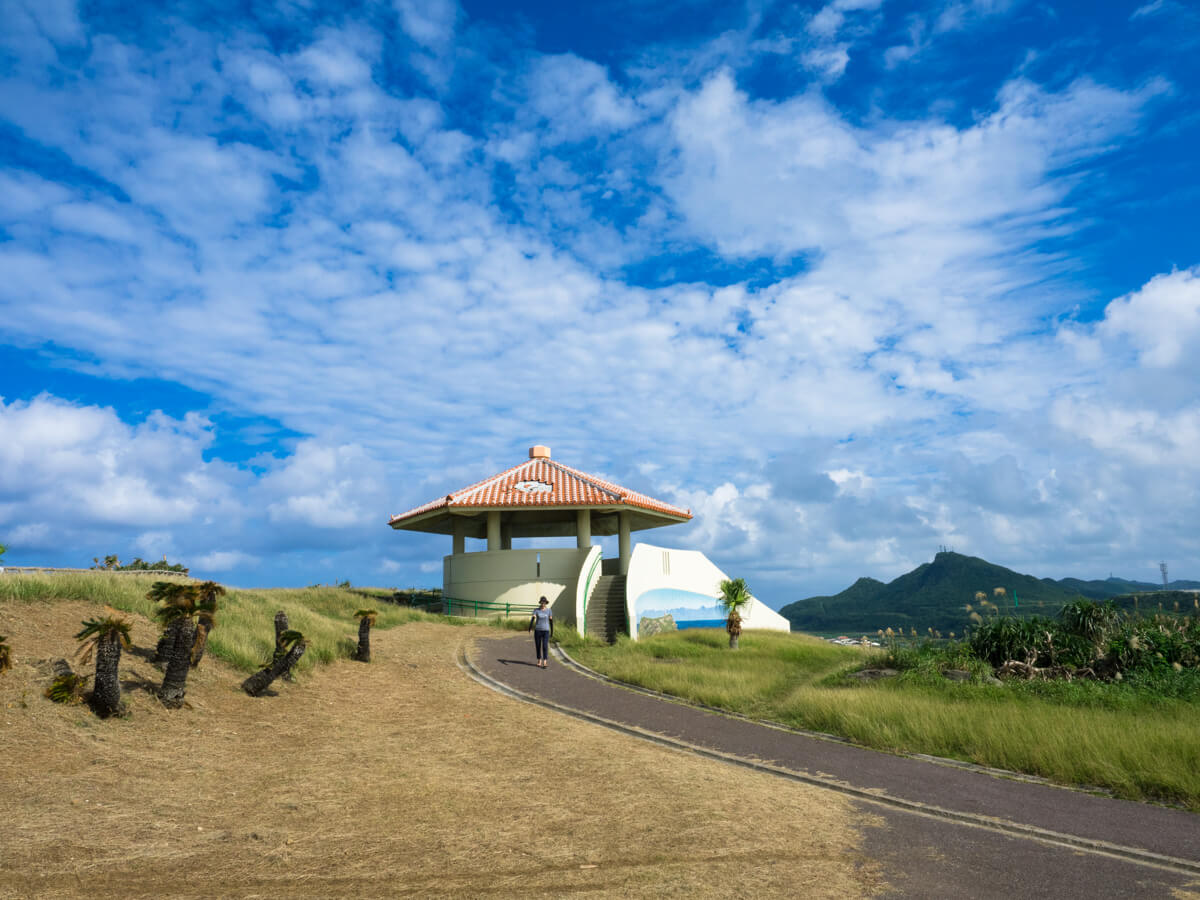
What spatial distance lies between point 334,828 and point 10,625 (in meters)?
8.53

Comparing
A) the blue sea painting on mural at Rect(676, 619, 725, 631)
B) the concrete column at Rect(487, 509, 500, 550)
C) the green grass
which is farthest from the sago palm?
the blue sea painting on mural at Rect(676, 619, 725, 631)

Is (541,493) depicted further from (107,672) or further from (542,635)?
(107,672)

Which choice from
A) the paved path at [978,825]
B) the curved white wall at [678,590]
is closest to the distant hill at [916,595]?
the curved white wall at [678,590]

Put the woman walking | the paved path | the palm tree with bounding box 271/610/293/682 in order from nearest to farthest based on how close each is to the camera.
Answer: the paved path
the palm tree with bounding box 271/610/293/682
the woman walking

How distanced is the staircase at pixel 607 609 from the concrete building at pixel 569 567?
0.04 metres

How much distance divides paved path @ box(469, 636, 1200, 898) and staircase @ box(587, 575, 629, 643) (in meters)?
14.0

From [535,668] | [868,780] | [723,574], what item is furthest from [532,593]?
[868,780]

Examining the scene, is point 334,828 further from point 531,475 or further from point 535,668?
point 531,475

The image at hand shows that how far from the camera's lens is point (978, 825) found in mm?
7789

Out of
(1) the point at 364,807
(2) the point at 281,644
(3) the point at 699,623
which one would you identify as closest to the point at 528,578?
(3) the point at 699,623

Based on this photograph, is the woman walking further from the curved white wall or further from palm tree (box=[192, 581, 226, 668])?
palm tree (box=[192, 581, 226, 668])

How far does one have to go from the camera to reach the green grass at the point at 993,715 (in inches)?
371

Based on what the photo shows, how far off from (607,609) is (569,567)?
10.7ft

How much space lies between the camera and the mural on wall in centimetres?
2697
